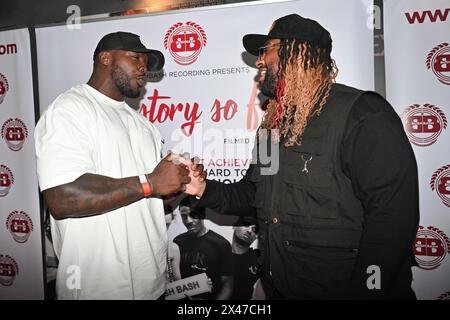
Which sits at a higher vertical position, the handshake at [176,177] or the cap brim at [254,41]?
the cap brim at [254,41]

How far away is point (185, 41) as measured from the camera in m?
2.73

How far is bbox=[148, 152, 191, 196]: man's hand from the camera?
1855 millimetres

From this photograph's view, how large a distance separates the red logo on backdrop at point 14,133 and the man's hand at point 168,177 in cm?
185

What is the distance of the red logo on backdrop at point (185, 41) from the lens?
2.70m

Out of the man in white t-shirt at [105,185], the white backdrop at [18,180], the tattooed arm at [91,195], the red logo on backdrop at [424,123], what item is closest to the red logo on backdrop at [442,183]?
the red logo on backdrop at [424,123]

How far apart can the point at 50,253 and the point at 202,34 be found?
7.18ft

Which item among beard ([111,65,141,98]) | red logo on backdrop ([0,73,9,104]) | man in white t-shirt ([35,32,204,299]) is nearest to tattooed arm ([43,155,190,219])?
man in white t-shirt ([35,32,204,299])

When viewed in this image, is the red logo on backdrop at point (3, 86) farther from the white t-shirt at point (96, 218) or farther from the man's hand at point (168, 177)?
the man's hand at point (168, 177)

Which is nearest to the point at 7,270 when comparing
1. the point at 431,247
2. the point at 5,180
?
the point at 5,180

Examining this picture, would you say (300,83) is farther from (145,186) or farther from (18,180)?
(18,180)

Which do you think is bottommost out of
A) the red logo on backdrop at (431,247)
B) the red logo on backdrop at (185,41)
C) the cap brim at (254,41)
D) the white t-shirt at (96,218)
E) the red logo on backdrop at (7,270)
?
the red logo on backdrop at (7,270)

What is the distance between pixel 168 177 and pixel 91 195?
382 millimetres

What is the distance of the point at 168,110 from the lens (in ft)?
9.21
